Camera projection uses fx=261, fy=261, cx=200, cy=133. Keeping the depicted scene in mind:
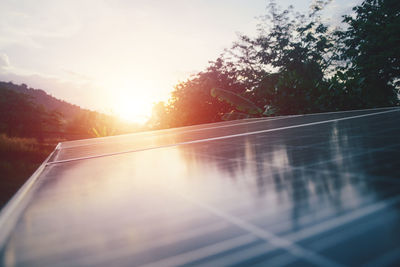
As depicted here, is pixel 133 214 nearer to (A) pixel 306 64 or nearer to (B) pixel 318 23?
(A) pixel 306 64

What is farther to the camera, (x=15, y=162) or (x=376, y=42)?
(x=15, y=162)

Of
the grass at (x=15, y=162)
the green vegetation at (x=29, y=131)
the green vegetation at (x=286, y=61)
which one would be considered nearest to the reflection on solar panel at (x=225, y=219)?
the green vegetation at (x=286, y=61)

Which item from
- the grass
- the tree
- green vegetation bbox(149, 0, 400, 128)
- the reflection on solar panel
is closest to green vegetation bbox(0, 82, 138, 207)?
the grass

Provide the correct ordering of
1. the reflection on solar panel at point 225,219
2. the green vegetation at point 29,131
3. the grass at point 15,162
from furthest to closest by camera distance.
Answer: the green vegetation at point 29,131 < the grass at point 15,162 < the reflection on solar panel at point 225,219

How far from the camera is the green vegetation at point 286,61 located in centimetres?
1682

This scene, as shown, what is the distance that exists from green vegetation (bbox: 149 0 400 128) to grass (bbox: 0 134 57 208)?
945cm

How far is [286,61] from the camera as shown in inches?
832

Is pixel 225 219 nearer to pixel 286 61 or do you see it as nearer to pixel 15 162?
pixel 286 61

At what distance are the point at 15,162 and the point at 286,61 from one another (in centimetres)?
2212

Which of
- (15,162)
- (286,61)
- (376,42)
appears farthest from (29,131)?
(376,42)

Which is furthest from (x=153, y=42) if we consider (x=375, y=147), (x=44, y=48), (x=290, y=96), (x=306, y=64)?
(x=375, y=147)

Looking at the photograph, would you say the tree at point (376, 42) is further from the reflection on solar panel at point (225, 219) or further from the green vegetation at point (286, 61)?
the reflection on solar panel at point (225, 219)

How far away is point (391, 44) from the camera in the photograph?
17266mm

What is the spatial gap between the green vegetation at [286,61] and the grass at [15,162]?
945 centimetres
